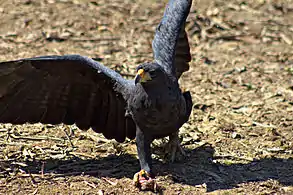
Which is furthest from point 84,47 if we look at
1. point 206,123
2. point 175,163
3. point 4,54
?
point 175,163

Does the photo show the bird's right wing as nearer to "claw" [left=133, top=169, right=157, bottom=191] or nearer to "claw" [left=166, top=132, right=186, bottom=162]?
"claw" [left=166, top=132, right=186, bottom=162]

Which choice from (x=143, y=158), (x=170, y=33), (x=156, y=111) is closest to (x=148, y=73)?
(x=156, y=111)

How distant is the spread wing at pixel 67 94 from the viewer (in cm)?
562

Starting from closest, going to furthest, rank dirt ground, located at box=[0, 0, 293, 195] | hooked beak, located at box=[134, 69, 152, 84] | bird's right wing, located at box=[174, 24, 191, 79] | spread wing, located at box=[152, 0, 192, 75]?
hooked beak, located at box=[134, 69, 152, 84], dirt ground, located at box=[0, 0, 293, 195], spread wing, located at box=[152, 0, 192, 75], bird's right wing, located at box=[174, 24, 191, 79]

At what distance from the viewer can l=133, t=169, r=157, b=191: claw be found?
5.29 metres

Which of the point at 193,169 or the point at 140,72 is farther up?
the point at 140,72

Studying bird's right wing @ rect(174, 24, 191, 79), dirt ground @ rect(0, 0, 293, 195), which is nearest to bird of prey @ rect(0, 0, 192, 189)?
bird's right wing @ rect(174, 24, 191, 79)

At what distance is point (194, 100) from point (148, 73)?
2.53m

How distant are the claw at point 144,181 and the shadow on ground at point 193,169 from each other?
29 centimetres

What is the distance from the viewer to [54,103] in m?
5.94

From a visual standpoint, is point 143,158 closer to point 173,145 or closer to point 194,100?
point 173,145

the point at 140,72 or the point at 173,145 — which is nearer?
the point at 140,72

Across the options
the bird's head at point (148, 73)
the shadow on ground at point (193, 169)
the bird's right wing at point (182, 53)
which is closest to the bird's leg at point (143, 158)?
the shadow on ground at point (193, 169)

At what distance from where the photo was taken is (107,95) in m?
5.97
